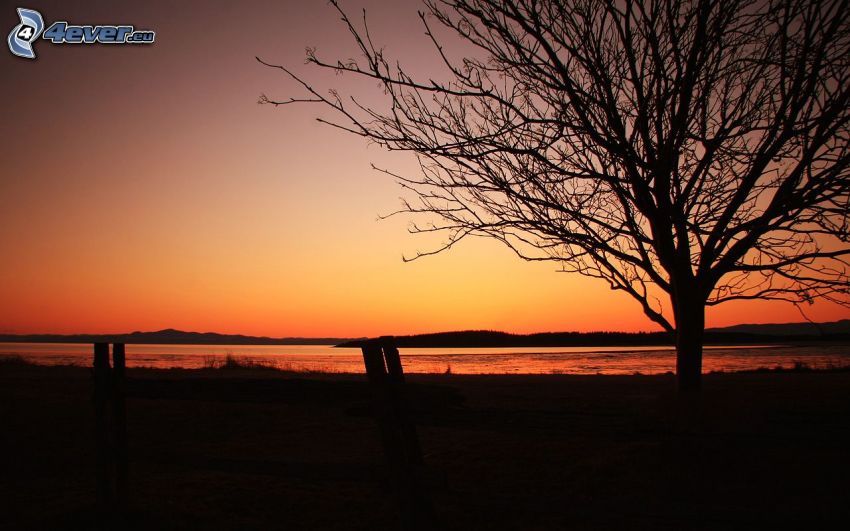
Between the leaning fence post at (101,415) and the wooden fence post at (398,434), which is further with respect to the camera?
the leaning fence post at (101,415)

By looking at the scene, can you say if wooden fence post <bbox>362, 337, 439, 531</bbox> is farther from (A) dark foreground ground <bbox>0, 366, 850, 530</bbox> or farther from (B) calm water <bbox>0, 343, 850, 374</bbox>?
(B) calm water <bbox>0, 343, 850, 374</bbox>

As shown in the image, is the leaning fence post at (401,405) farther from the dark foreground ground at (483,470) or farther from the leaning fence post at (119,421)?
the leaning fence post at (119,421)

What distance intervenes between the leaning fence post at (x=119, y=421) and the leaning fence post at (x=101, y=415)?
0.31 feet

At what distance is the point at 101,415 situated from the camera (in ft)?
20.0

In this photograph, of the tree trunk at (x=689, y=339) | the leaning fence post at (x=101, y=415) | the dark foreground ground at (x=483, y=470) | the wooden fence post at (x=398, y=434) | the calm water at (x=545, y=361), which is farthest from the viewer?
the calm water at (x=545, y=361)

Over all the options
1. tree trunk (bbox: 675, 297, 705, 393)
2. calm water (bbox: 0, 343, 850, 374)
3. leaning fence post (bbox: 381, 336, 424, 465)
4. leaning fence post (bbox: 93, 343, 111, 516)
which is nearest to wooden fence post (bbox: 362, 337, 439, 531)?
leaning fence post (bbox: 381, 336, 424, 465)

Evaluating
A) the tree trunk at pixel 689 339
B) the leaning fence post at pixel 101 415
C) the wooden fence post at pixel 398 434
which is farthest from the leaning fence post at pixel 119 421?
the tree trunk at pixel 689 339

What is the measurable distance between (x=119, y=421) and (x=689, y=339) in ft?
21.1

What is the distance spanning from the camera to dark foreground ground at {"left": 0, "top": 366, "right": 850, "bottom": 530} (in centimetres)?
389

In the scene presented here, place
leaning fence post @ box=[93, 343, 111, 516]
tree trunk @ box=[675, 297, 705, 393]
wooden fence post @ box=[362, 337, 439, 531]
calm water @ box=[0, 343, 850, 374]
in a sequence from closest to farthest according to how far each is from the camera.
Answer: wooden fence post @ box=[362, 337, 439, 531], leaning fence post @ box=[93, 343, 111, 516], tree trunk @ box=[675, 297, 705, 393], calm water @ box=[0, 343, 850, 374]

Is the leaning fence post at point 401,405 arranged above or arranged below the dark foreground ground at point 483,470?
above

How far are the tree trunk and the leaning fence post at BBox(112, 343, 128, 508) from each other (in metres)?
6.24

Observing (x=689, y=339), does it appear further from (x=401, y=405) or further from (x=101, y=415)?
(x=101, y=415)

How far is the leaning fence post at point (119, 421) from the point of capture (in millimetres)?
5902
